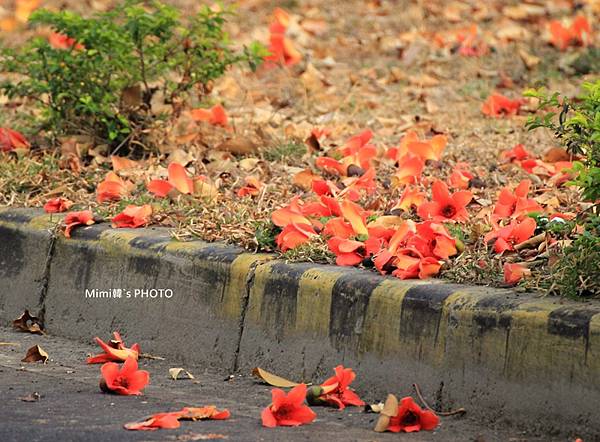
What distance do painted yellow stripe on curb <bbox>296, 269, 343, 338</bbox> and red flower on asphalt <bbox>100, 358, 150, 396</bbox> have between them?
0.49 metres

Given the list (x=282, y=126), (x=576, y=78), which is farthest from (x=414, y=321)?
(x=576, y=78)

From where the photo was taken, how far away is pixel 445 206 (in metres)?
4.32

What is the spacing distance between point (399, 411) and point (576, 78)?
4.42m

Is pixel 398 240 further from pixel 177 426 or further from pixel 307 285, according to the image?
pixel 177 426

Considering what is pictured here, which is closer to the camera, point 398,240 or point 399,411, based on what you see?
point 399,411

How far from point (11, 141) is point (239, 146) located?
0.95m

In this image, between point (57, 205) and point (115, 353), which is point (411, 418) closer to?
point (115, 353)

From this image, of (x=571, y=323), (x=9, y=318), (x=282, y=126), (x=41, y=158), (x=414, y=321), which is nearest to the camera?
(x=571, y=323)

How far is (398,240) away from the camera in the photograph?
156 inches

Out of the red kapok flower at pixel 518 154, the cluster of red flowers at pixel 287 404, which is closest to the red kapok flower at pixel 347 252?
the cluster of red flowers at pixel 287 404

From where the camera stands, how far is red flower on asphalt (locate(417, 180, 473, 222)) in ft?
14.0

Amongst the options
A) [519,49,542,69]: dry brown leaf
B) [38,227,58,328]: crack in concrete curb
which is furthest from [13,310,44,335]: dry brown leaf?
[519,49,542,69]: dry brown leaf

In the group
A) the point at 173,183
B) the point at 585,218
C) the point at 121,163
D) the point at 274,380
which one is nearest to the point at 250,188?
the point at 173,183

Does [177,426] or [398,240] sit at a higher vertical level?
[398,240]
